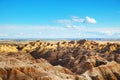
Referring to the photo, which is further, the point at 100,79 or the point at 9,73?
the point at 100,79

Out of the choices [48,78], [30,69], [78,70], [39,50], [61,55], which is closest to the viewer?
[48,78]

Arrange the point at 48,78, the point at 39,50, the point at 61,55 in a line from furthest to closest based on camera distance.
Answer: the point at 39,50, the point at 61,55, the point at 48,78

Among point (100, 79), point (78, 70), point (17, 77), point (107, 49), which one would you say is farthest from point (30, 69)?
point (107, 49)

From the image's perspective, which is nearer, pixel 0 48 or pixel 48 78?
pixel 48 78

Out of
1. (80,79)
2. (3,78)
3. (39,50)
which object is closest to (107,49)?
(39,50)

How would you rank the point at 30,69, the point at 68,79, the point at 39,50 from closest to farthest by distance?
the point at 68,79, the point at 30,69, the point at 39,50

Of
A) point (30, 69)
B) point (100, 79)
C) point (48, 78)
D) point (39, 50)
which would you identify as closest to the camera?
point (48, 78)

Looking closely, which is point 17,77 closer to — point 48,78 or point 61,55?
point 48,78

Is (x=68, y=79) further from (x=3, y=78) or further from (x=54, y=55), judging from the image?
(x=54, y=55)

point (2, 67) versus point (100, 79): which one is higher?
point (2, 67)
